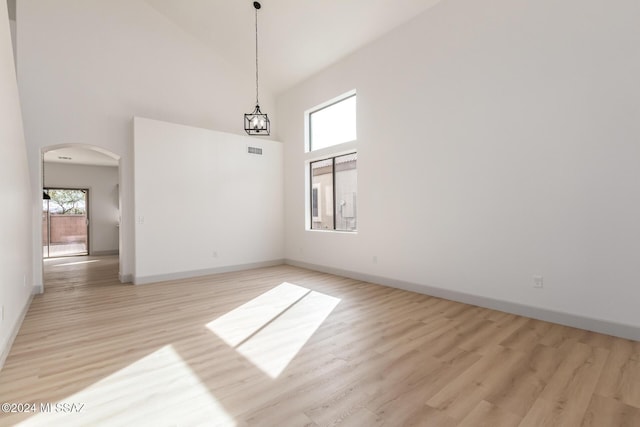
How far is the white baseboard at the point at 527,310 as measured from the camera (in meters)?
3.00

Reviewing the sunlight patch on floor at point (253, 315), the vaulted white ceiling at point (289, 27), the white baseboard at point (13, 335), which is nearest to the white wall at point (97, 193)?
the vaulted white ceiling at point (289, 27)

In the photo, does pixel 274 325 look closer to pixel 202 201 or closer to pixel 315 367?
pixel 315 367

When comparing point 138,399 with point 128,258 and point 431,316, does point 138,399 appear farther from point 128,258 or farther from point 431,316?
point 128,258

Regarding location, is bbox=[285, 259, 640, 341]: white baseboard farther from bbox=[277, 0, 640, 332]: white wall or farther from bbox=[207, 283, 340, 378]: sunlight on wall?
bbox=[207, 283, 340, 378]: sunlight on wall

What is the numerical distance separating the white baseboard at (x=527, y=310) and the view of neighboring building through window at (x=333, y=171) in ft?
4.76

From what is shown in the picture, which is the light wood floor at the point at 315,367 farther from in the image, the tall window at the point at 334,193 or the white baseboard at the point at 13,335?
the tall window at the point at 334,193

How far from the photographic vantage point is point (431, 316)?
12.0 feet

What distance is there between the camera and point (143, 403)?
1.99m

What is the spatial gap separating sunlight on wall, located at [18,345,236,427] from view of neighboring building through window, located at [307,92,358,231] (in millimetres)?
4136

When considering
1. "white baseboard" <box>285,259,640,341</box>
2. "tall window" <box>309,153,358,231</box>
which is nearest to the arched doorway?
"tall window" <box>309,153,358,231</box>

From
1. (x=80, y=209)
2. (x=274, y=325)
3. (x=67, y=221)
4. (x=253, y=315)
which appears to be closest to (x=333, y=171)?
(x=253, y=315)

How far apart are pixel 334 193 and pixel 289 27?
332cm

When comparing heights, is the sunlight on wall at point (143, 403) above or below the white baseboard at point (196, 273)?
below

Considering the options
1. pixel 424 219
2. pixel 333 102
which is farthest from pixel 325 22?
pixel 424 219
